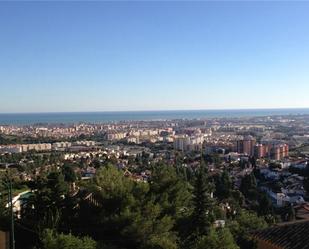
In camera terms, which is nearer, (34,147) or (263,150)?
(263,150)

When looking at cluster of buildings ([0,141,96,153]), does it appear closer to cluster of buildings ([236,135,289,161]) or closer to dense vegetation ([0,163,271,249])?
cluster of buildings ([236,135,289,161])

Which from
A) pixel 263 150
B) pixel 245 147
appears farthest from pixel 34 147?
pixel 263 150

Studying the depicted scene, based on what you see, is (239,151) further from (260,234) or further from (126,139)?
(260,234)

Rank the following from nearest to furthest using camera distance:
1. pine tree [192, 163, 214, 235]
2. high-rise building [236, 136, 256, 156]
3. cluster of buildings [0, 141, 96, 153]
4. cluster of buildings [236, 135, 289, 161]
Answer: pine tree [192, 163, 214, 235]
cluster of buildings [236, 135, 289, 161]
cluster of buildings [0, 141, 96, 153]
high-rise building [236, 136, 256, 156]

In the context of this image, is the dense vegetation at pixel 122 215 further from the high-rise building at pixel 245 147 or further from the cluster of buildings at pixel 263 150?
the high-rise building at pixel 245 147

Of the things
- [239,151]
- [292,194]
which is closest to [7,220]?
[292,194]

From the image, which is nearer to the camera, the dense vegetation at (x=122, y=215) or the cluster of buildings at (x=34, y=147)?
the dense vegetation at (x=122, y=215)

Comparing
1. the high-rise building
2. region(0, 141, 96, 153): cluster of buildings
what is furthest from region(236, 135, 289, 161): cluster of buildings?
region(0, 141, 96, 153): cluster of buildings

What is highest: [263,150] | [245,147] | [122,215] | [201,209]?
[122,215]

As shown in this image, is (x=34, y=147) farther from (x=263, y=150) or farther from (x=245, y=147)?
(x=263, y=150)

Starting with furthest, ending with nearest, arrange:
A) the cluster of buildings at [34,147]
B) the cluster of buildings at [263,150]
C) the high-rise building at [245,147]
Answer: the high-rise building at [245,147] → the cluster of buildings at [34,147] → the cluster of buildings at [263,150]

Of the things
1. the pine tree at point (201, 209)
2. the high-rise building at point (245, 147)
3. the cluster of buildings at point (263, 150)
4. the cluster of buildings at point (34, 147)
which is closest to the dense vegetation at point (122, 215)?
the pine tree at point (201, 209)

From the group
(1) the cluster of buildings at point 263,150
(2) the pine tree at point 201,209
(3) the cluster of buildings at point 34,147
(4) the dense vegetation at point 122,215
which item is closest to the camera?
(4) the dense vegetation at point 122,215
